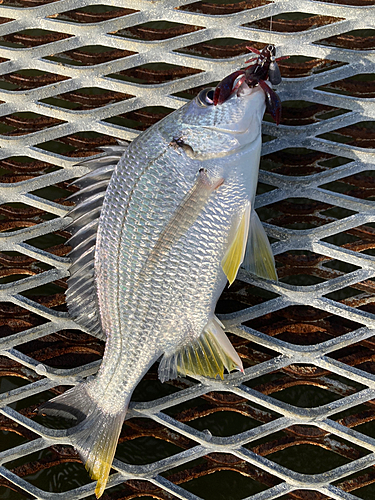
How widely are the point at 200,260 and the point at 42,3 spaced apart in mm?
1459

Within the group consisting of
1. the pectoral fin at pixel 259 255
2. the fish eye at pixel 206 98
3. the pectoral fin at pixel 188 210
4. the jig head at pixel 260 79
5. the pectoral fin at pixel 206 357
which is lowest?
the pectoral fin at pixel 206 357

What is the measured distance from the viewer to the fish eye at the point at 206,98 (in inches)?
62.1

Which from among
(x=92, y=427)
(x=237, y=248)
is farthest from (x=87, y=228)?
(x=92, y=427)

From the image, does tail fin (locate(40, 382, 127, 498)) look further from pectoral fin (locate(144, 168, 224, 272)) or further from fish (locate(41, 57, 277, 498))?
pectoral fin (locate(144, 168, 224, 272))

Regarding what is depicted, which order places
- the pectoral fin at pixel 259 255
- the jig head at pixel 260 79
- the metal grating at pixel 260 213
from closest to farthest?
the jig head at pixel 260 79 < the pectoral fin at pixel 259 255 < the metal grating at pixel 260 213

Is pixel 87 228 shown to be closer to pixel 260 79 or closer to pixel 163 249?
pixel 163 249

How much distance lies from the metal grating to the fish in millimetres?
194

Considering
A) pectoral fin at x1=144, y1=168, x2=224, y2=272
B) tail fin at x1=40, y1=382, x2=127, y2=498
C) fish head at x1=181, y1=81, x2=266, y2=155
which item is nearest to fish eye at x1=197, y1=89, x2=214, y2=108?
fish head at x1=181, y1=81, x2=266, y2=155

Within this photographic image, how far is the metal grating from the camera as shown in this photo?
182 centimetres

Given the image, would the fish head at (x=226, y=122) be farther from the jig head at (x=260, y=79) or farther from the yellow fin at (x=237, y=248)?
the yellow fin at (x=237, y=248)

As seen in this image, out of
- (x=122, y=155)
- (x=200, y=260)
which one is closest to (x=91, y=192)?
(x=122, y=155)

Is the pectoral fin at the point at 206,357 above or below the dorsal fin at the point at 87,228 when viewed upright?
below

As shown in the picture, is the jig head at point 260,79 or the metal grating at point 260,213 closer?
the jig head at point 260,79

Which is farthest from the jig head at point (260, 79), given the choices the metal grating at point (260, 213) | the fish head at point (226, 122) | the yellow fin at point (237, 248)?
the yellow fin at point (237, 248)
